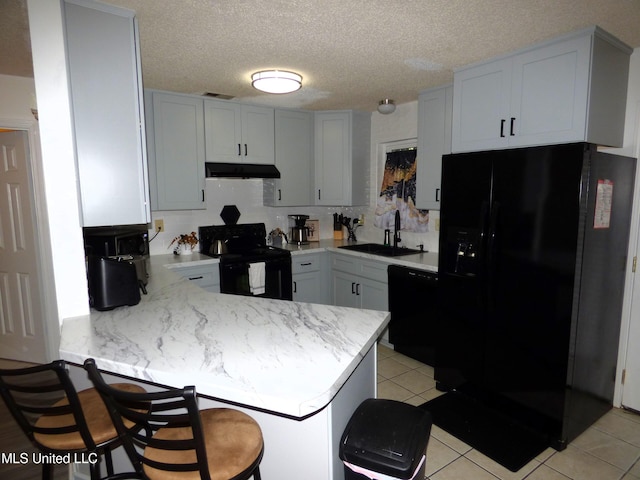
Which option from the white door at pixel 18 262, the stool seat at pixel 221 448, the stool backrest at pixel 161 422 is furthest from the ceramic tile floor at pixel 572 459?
the white door at pixel 18 262

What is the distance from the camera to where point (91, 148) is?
1757mm

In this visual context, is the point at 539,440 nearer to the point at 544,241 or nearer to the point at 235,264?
the point at 544,241

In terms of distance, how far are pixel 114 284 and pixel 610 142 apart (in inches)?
115

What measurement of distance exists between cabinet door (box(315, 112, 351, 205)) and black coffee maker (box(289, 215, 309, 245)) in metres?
0.26

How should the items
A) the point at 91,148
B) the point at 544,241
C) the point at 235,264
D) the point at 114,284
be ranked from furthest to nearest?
the point at 235,264, the point at 544,241, the point at 114,284, the point at 91,148

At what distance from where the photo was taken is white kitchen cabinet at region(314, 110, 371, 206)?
167 inches

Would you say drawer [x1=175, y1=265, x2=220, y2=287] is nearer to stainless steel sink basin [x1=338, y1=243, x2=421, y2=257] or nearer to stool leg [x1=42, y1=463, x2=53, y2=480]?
stainless steel sink basin [x1=338, y1=243, x2=421, y2=257]

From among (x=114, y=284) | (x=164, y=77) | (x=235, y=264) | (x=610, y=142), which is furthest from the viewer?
(x=235, y=264)

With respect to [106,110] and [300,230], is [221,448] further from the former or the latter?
[300,230]

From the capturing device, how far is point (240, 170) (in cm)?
380

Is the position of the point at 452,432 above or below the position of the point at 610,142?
below

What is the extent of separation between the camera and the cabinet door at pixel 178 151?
11.3ft

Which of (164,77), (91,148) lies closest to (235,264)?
(164,77)

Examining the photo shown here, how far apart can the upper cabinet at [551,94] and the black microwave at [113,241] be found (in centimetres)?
238
